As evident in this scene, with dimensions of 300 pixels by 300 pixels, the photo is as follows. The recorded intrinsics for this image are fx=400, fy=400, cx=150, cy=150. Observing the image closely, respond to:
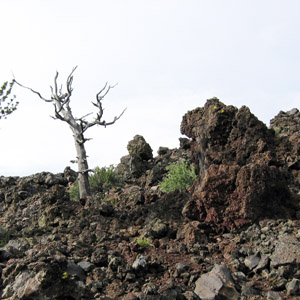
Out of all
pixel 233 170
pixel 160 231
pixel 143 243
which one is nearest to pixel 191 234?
pixel 160 231

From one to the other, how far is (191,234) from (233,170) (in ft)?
4.66

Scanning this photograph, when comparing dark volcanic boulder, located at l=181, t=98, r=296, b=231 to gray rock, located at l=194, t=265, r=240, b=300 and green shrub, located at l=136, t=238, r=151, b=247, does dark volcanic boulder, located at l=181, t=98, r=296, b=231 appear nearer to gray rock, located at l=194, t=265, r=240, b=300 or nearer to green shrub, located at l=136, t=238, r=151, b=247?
green shrub, located at l=136, t=238, r=151, b=247

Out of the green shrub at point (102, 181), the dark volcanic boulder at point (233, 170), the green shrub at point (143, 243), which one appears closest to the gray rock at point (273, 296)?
the dark volcanic boulder at point (233, 170)

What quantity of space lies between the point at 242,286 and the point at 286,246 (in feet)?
3.43

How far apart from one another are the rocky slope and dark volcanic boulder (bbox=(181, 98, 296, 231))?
0.07ft

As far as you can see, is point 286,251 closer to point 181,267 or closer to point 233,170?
point 181,267

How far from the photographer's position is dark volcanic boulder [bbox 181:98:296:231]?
22.7 ft

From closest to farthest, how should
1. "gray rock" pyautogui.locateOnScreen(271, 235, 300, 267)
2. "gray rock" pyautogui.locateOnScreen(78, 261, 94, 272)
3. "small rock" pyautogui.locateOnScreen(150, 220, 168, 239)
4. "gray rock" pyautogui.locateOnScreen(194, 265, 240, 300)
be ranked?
"gray rock" pyautogui.locateOnScreen(194, 265, 240, 300)
"gray rock" pyautogui.locateOnScreen(271, 235, 300, 267)
"gray rock" pyautogui.locateOnScreen(78, 261, 94, 272)
"small rock" pyautogui.locateOnScreen(150, 220, 168, 239)

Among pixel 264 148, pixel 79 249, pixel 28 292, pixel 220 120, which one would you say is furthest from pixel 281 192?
pixel 28 292

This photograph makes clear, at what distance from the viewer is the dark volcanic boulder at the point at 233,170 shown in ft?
22.7

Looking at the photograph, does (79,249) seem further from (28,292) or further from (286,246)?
(286,246)

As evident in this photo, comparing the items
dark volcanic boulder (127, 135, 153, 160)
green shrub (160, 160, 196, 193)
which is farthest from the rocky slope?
dark volcanic boulder (127, 135, 153, 160)

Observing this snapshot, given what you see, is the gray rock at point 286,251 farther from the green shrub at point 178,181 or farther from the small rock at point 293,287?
the green shrub at point 178,181

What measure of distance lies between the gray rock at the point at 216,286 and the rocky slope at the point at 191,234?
0.5 inches
